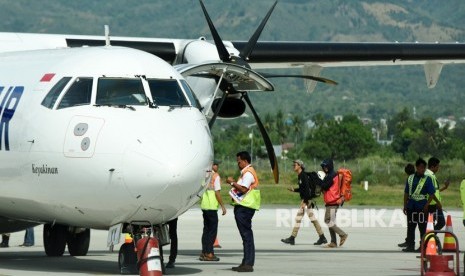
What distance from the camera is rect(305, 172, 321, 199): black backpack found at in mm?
22828

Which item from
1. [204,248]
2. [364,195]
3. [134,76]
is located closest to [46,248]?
[204,248]

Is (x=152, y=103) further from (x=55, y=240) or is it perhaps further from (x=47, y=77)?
(x=55, y=240)

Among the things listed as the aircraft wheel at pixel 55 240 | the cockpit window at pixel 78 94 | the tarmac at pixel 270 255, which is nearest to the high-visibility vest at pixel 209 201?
the tarmac at pixel 270 255

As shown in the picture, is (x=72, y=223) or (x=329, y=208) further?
(x=329, y=208)

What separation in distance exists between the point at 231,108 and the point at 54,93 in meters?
5.13

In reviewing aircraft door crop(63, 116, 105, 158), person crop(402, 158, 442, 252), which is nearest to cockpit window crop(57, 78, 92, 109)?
aircraft door crop(63, 116, 105, 158)

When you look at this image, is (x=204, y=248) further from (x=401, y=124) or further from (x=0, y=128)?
(x=401, y=124)

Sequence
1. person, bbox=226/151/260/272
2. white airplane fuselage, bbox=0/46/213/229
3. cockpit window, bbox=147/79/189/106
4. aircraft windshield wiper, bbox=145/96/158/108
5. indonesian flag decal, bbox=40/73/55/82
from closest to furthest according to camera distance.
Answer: white airplane fuselage, bbox=0/46/213/229 < aircraft windshield wiper, bbox=145/96/158/108 < cockpit window, bbox=147/79/189/106 < indonesian flag decal, bbox=40/73/55/82 < person, bbox=226/151/260/272

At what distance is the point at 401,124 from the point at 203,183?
15655 cm

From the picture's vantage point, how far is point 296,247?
74.8 feet

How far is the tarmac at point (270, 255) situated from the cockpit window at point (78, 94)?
2.35 meters

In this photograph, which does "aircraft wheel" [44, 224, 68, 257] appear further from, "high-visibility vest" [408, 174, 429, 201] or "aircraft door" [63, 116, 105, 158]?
"high-visibility vest" [408, 174, 429, 201]

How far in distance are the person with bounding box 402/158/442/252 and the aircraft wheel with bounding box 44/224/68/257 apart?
19.7 feet

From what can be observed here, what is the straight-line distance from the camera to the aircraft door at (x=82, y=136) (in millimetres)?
14602
